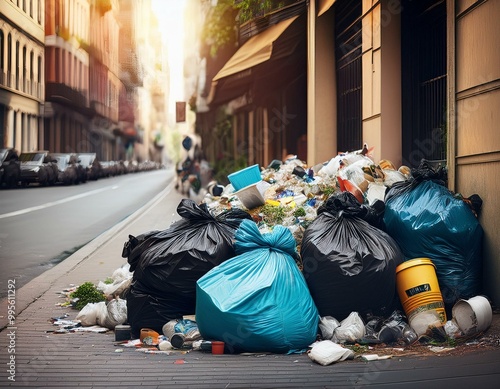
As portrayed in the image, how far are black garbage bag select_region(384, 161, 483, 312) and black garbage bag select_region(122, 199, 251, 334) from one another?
138 cm

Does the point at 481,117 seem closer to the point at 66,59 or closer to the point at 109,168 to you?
the point at 66,59

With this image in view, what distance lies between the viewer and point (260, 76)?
616 inches

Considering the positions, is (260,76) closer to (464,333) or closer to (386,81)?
(386,81)

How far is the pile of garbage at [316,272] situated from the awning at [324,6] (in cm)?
546

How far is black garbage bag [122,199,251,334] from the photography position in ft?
17.1

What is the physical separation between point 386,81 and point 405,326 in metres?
4.16

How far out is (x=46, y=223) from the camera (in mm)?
14234

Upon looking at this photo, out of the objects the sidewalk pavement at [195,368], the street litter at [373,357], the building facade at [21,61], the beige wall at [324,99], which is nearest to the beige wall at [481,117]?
the sidewalk pavement at [195,368]

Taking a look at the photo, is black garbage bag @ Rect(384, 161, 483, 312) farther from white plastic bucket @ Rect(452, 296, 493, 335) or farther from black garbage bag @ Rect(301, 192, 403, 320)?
white plastic bucket @ Rect(452, 296, 493, 335)

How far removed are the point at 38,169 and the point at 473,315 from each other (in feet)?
74.2

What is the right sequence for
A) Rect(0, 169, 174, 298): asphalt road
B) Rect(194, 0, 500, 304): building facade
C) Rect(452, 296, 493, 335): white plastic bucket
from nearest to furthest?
Rect(452, 296, 493, 335): white plastic bucket → Rect(194, 0, 500, 304): building facade → Rect(0, 169, 174, 298): asphalt road

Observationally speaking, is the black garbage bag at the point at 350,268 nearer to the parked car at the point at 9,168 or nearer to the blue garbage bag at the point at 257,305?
the blue garbage bag at the point at 257,305

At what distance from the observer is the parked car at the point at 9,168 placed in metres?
19.8

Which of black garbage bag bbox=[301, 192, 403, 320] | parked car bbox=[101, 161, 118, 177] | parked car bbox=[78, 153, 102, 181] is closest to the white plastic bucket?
black garbage bag bbox=[301, 192, 403, 320]
